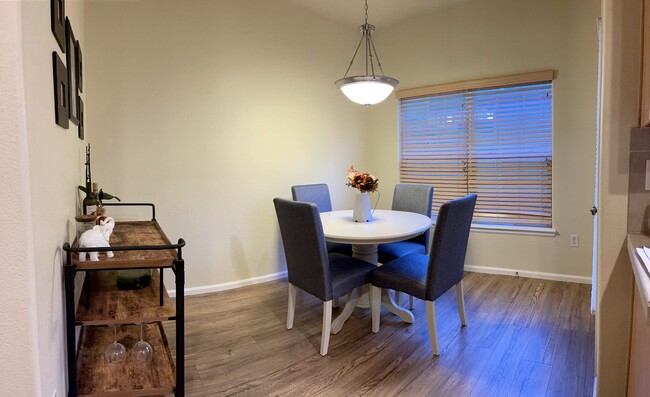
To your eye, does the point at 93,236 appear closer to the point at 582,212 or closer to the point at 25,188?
the point at 25,188

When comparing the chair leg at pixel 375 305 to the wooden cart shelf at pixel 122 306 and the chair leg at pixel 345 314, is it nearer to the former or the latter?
the chair leg at pixel 345 314

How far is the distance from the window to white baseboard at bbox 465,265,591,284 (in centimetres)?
46

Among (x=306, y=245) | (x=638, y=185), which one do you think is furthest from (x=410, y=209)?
(x=638, y=185)

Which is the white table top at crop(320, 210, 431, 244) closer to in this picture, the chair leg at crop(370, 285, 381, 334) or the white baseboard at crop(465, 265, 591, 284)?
the chair leg at crop(370, 285, 381, 334)

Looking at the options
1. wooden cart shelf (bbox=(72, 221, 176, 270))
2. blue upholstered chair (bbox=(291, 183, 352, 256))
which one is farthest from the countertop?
blue upholstered chair (bbox=(291, 183, 352, 256))

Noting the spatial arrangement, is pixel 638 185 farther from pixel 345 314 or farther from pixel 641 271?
pixel 345 314

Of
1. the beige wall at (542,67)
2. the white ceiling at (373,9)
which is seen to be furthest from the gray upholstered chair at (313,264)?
the white ceiling at (373,9)

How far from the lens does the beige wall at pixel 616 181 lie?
1486 mm

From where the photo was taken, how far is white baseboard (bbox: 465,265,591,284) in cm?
349

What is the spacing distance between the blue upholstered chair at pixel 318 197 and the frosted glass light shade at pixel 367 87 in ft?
3.21

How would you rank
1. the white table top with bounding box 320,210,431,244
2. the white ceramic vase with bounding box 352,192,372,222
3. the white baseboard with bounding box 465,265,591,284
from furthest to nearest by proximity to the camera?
the white baseboard with bounding box 465,265,591,284 → the white ceramic vase with bounding box 352,192,372,222 → the white table top with bounding box 320,210,431,244

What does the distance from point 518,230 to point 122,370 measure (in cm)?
351

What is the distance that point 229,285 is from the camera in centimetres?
350

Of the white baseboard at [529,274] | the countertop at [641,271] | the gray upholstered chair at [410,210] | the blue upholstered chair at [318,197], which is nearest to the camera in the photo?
the countertop at [641,271]
